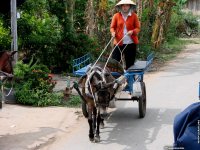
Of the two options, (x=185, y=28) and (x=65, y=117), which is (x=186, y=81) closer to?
(x=65, y=117)

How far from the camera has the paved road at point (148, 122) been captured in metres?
7.00

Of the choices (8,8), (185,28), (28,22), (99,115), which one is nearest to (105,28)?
(28,22)

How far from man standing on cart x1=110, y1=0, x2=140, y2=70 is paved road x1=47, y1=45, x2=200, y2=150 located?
3.72 ft

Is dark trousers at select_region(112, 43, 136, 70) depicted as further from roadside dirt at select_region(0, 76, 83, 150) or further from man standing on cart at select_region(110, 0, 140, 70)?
roadside dirt at select_region(0, 76, 83, 150)

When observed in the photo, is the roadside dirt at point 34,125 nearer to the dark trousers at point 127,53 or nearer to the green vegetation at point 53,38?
the green vegetation at point 53,38

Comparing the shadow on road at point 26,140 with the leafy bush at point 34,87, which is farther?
the leafy bush at point 34,87

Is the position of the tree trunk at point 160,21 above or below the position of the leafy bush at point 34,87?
above

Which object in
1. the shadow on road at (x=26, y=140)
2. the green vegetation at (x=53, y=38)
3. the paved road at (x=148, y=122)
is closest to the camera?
the shadow on road at (x=26, y=140)

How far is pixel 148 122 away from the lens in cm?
841

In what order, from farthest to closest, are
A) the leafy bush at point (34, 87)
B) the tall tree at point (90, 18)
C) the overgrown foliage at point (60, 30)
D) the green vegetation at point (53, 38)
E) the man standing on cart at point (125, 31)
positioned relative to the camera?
the tall tree at point (90, 18) < the overgrown foliage at point (60, 30) < the green vegetation at point (53, 38) < the leafy bush at point (34, 87) < the man standing on cart at point (125, 31)

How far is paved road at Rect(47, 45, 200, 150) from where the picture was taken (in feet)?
23.0

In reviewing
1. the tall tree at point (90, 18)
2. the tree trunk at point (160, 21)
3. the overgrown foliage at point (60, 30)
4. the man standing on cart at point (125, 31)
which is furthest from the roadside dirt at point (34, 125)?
the tree trunk at point (160, 21)

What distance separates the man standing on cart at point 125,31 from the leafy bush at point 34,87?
5.76 ft

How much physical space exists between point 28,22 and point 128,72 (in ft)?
17.2
